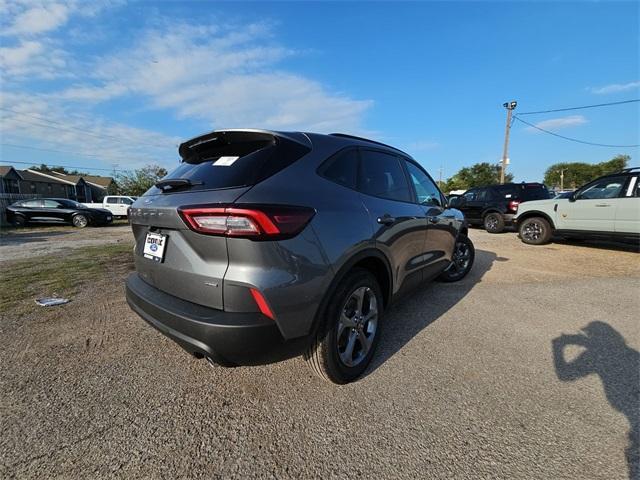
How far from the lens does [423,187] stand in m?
3.59

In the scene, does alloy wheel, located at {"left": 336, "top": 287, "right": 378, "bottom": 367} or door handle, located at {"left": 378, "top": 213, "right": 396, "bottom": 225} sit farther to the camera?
door handle, located at {"left": 378, "top": 213, "right": 396, "bottom": 225}

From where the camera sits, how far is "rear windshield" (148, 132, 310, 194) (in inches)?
70.7

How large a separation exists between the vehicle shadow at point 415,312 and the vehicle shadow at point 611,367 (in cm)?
115

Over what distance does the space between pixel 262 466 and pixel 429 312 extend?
2552 millimetres

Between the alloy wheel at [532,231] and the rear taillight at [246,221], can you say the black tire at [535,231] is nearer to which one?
the alloy wheel at [532,231]

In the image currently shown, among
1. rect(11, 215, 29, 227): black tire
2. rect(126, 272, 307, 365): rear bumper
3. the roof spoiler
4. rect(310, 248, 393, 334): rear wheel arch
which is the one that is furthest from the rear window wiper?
rect(11, 215, 29, 227): black tire

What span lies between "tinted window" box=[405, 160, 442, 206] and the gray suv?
2.77 ft

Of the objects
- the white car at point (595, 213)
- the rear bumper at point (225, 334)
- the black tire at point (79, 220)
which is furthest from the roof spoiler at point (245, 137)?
the black tire at point (79, 220)

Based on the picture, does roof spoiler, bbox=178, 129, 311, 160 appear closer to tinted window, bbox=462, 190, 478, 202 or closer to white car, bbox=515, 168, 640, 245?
white car, bbox=515, 168, 640, 245

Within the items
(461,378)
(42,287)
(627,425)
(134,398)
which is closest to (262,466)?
(134,398)

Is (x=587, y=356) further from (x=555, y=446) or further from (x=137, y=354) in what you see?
(x=137, y=354)

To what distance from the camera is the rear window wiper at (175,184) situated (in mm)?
1934

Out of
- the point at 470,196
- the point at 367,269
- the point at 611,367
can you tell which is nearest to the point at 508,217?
the point at 470,196

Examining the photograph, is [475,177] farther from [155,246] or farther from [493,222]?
[155,246]
